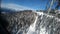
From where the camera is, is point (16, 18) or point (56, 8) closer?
point (56, 8)

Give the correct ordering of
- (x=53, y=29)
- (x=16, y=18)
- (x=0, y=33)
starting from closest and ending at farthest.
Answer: (x=0, y=33) < (x=53, y=29) < (x=16, y=18)

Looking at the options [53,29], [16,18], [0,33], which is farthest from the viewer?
[16,18]

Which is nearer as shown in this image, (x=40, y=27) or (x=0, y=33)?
(x=0, y=33)

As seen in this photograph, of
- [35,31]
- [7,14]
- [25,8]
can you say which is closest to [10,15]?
[7,14]

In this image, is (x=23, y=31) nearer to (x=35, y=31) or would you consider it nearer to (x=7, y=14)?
(x=35, y=31)

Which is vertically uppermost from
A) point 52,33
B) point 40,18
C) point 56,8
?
point 56,8

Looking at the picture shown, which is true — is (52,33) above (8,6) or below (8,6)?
below

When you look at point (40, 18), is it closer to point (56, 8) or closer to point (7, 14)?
point (56, 8)

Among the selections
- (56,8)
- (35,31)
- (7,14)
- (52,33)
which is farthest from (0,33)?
(56,8)

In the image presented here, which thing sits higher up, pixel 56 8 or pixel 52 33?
pixel 56 8
